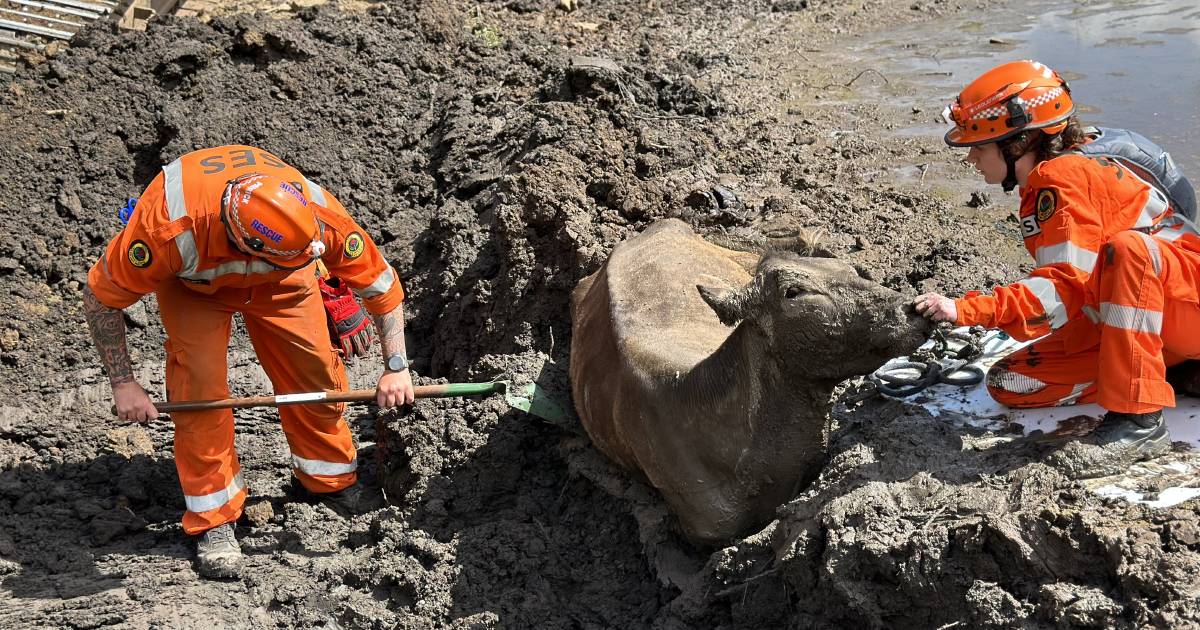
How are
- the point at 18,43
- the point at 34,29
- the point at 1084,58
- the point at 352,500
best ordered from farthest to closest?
1. the point at 1084,58
2. the point at 34,29
3. the point at 18,43
4. the point at 352,500

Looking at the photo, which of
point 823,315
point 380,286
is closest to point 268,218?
point 380,286

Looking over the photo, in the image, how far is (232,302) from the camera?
526 centimetres

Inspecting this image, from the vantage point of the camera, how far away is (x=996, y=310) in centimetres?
403

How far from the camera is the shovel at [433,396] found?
5.12 m

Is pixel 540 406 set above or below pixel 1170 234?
below

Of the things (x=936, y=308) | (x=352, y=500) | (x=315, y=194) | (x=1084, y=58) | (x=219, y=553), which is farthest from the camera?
(x=1084, y=58)

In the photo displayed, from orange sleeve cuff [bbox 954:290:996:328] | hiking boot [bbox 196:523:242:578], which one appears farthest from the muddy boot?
hiking boot [bbox 196:523:242:578]

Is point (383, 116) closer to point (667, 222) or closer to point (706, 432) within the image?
point (667, 222)

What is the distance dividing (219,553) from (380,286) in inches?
59.3

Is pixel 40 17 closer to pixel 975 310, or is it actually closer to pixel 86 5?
pixel 86 5

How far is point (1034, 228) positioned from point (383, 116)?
6380 mm

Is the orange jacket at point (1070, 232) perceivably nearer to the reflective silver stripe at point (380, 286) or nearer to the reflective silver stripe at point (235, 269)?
the reflective silver stripe at point (380, 286)

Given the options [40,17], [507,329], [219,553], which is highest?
[40,17]

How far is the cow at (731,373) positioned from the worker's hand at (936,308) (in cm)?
4
